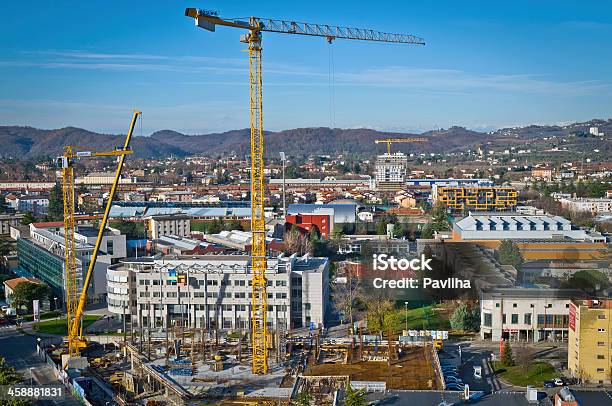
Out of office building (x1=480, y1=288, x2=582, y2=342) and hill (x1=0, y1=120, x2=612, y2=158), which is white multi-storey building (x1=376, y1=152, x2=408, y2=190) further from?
hill (x1=0, y1=120, x2=612, y2=158)

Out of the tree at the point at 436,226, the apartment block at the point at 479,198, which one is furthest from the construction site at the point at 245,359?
the apartment block at the point at 479,198

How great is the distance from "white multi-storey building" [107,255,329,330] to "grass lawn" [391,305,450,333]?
115 cm

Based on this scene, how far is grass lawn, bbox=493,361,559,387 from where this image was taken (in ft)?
27.2

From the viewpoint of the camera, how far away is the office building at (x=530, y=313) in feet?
32.2

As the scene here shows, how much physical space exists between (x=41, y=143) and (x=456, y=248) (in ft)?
286

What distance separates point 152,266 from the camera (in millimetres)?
11180

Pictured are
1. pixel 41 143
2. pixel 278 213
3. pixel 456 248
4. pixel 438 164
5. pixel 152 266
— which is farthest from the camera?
pixel 41 143

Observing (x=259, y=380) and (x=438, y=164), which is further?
(x=438, y=164)

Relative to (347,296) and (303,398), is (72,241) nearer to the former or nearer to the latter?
(347,296)

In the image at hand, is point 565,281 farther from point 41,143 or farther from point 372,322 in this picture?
point 41,143

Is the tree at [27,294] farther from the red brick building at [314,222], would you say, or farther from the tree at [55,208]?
the tree at [55,208]

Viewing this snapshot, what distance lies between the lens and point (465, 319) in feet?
34.1

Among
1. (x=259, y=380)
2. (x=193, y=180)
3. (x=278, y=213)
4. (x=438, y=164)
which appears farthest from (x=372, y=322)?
(x=438, y=164)

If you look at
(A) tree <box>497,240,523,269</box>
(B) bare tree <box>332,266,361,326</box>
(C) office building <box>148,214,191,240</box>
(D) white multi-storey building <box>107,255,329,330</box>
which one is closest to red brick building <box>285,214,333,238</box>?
(C) office building <box>148,214,191,240</box>
